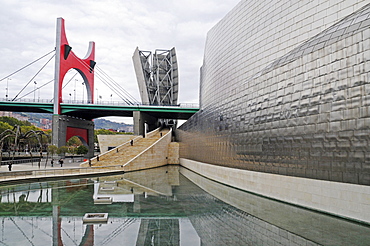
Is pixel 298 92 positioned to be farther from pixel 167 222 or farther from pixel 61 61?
pixel 61 61

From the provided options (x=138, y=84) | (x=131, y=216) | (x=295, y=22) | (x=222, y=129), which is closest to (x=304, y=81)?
(x=295, y=22)

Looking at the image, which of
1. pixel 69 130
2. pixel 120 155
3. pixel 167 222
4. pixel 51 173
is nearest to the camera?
pixel 167 222

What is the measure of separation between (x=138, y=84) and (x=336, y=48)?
56.8 m

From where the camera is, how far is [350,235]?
7309 mm

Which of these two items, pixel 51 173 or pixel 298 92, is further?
pixel 51 173

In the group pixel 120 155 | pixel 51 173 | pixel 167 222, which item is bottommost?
pixel 167 222

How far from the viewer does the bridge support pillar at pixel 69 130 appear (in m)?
40.3

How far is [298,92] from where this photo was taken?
1155cm

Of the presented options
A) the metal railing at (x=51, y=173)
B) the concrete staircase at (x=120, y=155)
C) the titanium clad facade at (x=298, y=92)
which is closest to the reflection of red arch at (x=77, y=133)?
the concrete staircase at (x=120, y=155)

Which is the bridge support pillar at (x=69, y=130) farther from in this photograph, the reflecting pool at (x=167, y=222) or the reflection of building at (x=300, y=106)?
the reflecting pool at (x=167, y=222)

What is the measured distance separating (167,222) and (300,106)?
21.0ft

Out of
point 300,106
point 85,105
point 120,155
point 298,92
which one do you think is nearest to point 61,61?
point 85,105

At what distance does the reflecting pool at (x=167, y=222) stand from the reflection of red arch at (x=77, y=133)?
31.6 metres

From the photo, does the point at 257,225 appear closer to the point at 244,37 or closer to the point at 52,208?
the point at 52,208
